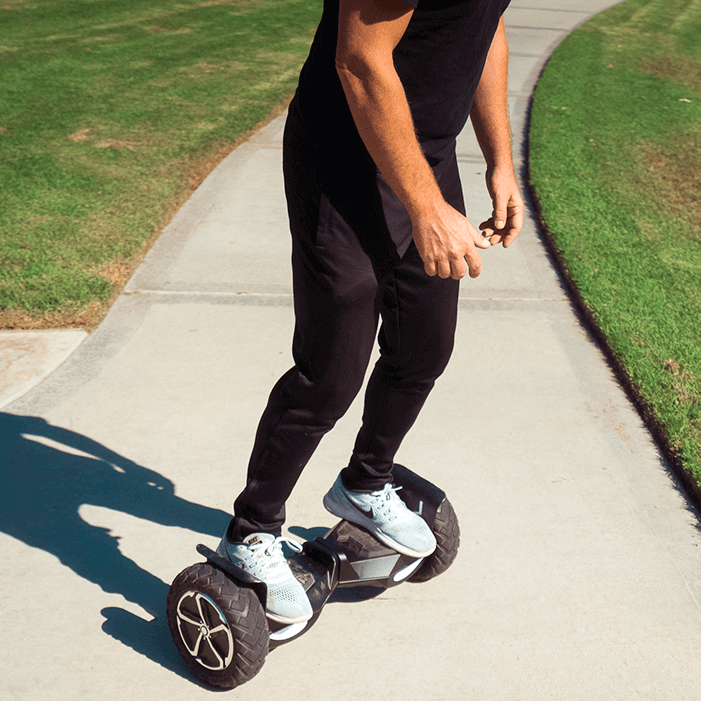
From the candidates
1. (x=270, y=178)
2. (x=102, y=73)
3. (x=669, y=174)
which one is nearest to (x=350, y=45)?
(x=270, y=178)

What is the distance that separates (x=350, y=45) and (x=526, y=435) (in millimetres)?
1854

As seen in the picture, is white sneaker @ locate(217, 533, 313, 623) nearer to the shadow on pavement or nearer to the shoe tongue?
the shoe tongue

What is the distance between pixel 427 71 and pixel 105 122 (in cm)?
558

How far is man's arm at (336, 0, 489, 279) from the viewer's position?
4.81ft

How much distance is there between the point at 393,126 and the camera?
1559 mm

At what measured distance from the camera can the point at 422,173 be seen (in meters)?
1.64

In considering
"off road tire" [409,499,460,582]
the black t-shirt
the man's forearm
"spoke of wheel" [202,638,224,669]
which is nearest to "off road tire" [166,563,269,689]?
"spoke of wheel" [202,638,224,669]

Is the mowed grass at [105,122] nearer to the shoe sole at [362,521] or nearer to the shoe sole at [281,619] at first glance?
the shoe sole at [362,521]

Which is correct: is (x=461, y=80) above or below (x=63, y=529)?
above

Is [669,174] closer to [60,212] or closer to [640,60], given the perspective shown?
[60,212]

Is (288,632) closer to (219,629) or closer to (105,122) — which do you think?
(219,629)

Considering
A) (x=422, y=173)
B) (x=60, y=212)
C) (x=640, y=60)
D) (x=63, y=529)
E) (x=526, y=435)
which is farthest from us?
(x=640, y=60)

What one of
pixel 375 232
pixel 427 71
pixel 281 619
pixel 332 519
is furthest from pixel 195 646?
pixel 427 71

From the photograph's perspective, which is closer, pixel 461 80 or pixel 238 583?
pixel 461 80
